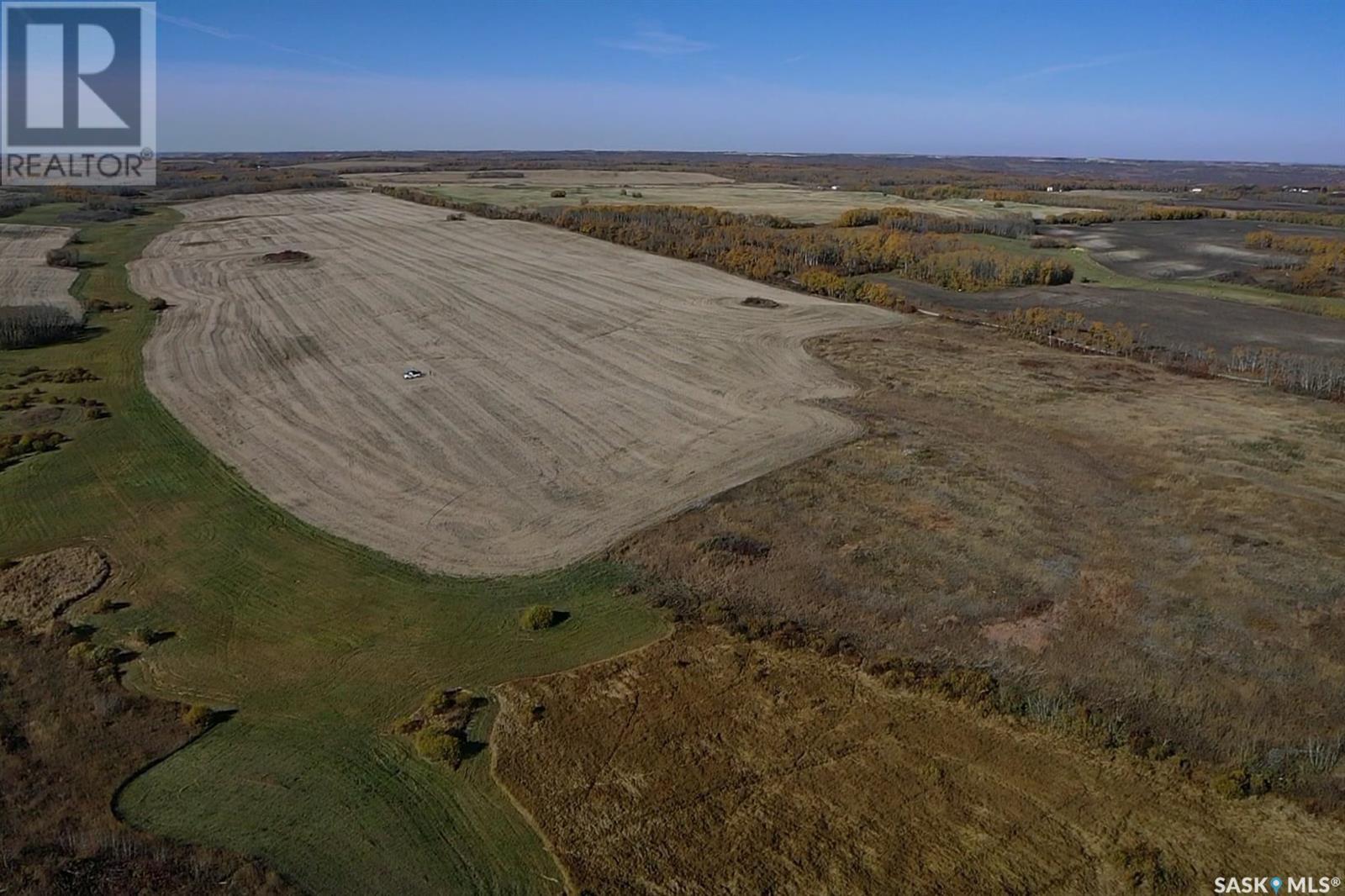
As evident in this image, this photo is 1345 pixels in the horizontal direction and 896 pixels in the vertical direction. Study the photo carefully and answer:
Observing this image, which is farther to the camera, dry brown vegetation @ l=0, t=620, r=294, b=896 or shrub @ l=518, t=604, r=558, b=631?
shrub @ l=518, t=604, r=558, b=631

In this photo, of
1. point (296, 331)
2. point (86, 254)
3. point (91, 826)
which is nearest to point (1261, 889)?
point (91, 826)

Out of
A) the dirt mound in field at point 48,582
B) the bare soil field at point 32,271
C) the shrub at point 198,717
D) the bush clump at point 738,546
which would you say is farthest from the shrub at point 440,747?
the bare soil field at point 32,271

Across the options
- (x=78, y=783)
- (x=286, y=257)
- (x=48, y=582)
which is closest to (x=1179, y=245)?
(x=286, y=257)

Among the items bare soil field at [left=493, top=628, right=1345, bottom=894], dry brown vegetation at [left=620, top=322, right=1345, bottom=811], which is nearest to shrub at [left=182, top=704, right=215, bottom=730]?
bare soil field at [left=493, top=628, right=1345, bottom=894]

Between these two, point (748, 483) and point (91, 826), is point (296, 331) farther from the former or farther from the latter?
point (91, 826)

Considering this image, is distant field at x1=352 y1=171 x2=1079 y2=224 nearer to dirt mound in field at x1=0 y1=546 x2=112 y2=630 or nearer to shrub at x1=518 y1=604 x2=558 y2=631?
shrub at x1=518 y1=604 x2=558 y2=631

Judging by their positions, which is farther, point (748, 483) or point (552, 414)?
point (552, 414)
